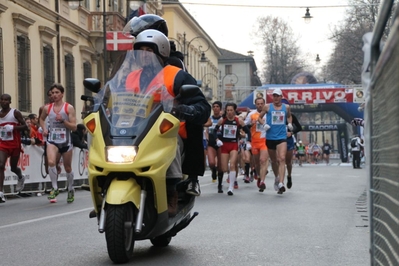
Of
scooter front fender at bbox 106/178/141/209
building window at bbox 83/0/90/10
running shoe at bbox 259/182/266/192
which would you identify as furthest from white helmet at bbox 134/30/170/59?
building window at bbox 83/0/90/10

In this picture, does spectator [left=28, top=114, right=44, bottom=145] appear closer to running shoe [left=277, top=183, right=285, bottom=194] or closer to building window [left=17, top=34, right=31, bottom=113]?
running shoe [left=277, top=183, right=285, bottom=194]

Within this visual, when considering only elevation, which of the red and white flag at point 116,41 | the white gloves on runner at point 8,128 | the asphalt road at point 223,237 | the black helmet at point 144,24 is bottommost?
the asphalt road at point 223,237

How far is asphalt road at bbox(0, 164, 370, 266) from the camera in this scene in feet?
22.5

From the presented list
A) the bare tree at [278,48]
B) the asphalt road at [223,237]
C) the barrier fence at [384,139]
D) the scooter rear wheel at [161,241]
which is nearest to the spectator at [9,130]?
the asphalt road at [223,237]

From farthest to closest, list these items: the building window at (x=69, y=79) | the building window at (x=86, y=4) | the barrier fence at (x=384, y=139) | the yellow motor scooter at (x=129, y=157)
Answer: the building window at (x=86, y=4) → the building window at (x=69, y=79) → the yellow motor scooter at (x=129, y=157) → the barrier fence at (x=384, y=139)

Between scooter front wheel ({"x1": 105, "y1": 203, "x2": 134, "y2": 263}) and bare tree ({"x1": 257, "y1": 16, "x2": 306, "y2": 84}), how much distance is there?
83379 mm

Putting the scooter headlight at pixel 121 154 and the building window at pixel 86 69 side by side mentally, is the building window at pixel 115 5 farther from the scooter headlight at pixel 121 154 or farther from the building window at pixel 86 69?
the scooter headlight at pixel 121 154

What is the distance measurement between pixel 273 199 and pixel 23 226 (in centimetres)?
564

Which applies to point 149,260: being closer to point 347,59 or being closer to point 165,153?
point 165,153

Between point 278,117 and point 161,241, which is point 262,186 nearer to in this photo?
point 278,117

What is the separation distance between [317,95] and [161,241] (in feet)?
132

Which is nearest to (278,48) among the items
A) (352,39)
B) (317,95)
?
(352,39)

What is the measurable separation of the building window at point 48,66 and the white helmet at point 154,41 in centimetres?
2388

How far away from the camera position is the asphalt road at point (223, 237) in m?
6.86
